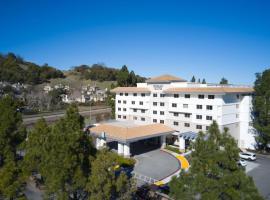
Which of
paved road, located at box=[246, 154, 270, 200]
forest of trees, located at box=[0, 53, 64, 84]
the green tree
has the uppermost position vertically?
forest of trees, located at box=[0, 53, 64, 84]

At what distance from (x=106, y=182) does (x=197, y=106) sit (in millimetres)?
29591

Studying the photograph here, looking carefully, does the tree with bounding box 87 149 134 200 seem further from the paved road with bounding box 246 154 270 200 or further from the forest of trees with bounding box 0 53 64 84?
the forest of trees with bounding box 0 53 64 84

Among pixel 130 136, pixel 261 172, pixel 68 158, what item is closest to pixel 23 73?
pixel 130 136

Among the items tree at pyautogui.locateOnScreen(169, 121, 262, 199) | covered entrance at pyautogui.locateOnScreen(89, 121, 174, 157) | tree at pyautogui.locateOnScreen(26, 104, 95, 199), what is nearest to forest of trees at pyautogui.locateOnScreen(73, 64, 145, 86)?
covered entrance at pyautogui.locateOnScreen(89, 121, 174, 157)

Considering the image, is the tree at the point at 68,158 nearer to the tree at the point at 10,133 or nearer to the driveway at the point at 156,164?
the tree at the point at 10,133

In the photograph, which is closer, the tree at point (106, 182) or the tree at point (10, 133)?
the tree at point (106, 182)

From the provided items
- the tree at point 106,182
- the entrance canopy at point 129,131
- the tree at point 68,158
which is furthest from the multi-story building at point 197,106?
the tree at point 68,158

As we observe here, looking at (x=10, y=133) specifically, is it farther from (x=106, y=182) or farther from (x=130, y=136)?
(x=130, y=136)

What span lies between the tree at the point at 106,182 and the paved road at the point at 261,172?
58.1 ft

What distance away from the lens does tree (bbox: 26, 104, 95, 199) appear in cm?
1320

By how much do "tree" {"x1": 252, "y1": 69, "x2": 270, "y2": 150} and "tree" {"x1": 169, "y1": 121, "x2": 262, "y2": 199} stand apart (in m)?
28.4

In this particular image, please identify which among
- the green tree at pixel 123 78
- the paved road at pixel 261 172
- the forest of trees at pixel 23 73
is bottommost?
the paved road at pixel 261 172

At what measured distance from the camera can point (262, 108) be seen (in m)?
35.5

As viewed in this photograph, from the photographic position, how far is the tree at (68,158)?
1320 cm
